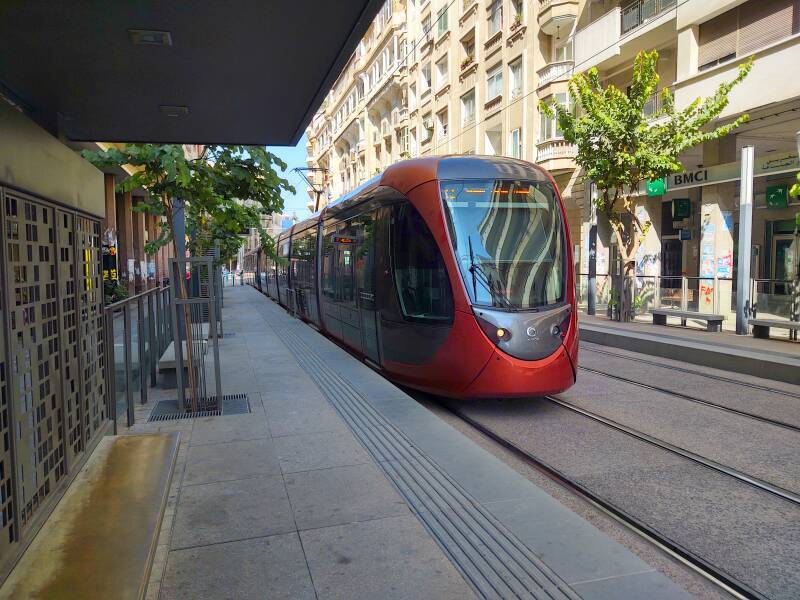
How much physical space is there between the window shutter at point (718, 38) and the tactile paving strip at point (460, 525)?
608 inches

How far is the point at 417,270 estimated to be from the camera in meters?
8.06

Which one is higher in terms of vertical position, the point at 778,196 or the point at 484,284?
the point at 778,196

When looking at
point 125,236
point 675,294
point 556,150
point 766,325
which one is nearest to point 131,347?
point 766,325

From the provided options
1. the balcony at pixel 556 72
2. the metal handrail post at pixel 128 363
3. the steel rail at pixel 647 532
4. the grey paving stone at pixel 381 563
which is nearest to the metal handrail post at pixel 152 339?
the metal handrail post at pixel 128 363

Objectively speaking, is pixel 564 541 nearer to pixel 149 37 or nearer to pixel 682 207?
pixel 149 37

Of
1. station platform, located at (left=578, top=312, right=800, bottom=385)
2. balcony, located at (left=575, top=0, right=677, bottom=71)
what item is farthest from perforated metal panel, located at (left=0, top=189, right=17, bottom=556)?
balcony, located at (left=575, top=0, right=677, bottom=71)

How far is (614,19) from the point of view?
68.4 feet

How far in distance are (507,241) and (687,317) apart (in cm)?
905

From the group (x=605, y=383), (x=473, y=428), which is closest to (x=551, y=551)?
(x=473, y=428)

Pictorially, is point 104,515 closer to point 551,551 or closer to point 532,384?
point 551,551

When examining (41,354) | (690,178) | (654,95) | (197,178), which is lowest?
(41,354)

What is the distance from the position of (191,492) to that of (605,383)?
6642 millimetres

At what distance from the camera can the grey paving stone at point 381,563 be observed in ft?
10.3

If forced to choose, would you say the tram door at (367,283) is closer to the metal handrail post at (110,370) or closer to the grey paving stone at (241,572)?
the metal handrail post at (110,370)
